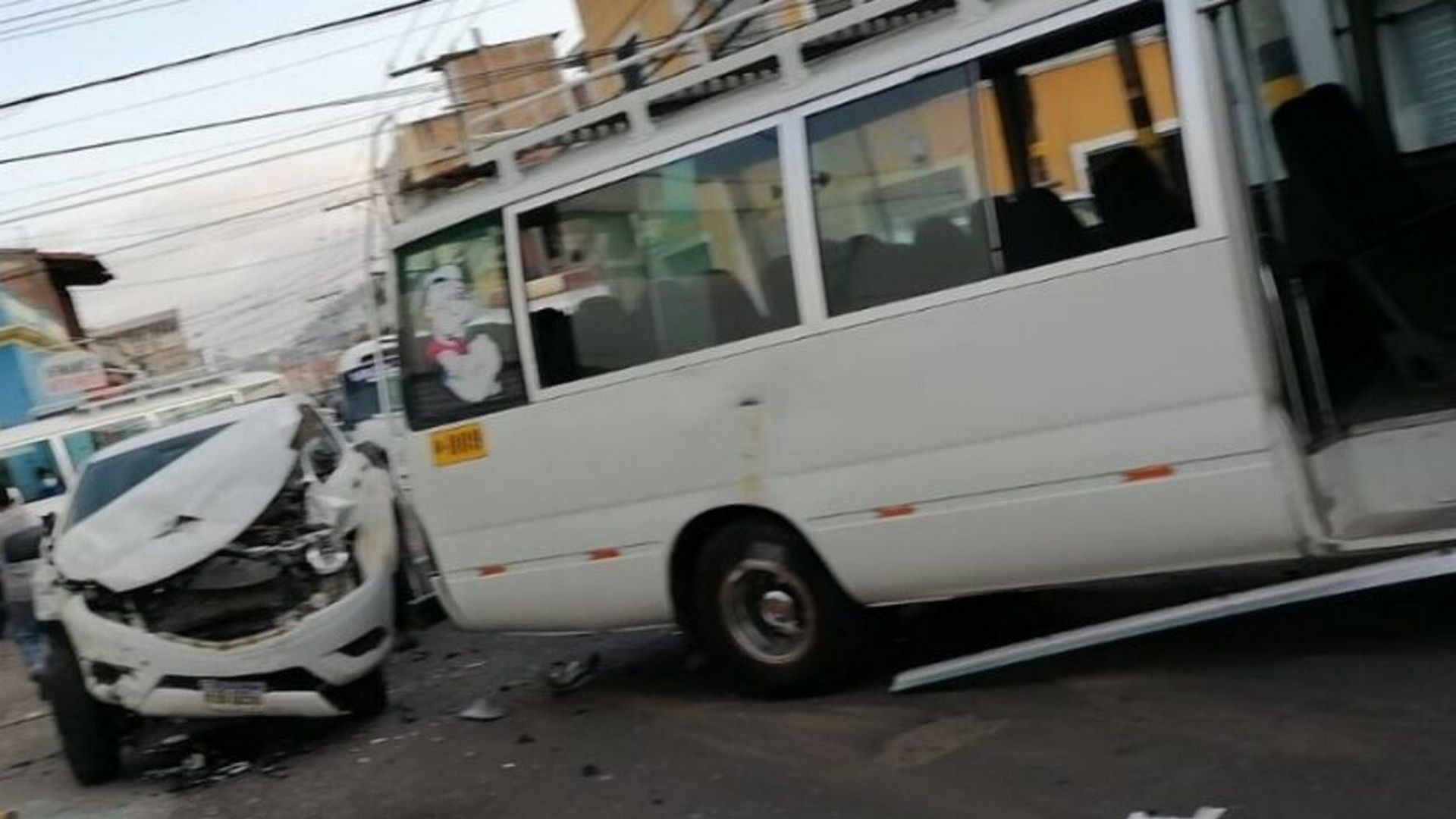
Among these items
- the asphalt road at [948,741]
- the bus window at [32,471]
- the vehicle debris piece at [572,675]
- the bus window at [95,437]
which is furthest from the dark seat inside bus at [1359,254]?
the bus window at [32,471]

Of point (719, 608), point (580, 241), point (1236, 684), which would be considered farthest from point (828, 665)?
point (580, 241)

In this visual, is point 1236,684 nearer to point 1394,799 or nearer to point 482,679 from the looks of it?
point 1394,799

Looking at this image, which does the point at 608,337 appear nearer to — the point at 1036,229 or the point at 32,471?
the point at 1036,229

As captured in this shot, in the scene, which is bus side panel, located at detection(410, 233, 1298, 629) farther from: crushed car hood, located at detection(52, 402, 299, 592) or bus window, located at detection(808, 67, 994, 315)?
crushed car hood, located at detection(52, 402, 299, 592)

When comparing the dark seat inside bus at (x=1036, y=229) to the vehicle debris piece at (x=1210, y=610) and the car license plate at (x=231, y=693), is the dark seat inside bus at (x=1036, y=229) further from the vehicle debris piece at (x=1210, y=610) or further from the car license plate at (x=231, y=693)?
the car license plate at (x=231, y=693)

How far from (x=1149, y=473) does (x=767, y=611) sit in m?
1.96

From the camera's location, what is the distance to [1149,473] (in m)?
5.39

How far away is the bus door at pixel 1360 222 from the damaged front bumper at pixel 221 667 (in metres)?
4.86

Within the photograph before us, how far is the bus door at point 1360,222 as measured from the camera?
580 centimetres

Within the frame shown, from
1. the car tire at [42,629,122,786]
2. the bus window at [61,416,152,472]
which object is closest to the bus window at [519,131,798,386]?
the car tire at [42,629,122,786]

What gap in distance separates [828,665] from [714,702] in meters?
0.77

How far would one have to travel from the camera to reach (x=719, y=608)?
6734 mm

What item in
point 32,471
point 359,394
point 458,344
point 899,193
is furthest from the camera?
point 359,394

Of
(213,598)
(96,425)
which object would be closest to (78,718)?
(213,598)
